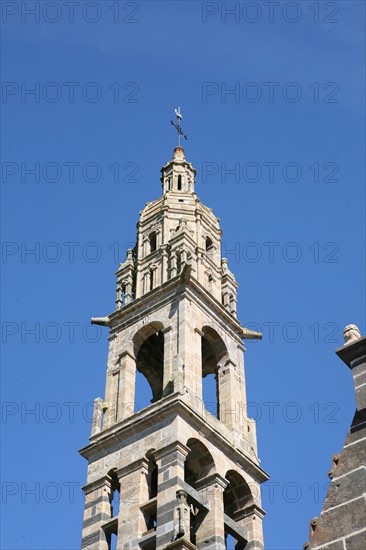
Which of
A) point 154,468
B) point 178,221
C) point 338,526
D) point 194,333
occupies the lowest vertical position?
point 338,526

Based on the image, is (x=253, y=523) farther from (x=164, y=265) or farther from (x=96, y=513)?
(x=164, y=265)

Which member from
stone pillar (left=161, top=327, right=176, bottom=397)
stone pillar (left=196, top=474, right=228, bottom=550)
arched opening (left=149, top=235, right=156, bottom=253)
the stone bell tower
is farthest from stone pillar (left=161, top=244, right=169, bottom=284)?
stone pillar (left=196, top=474, right=228, bottom=550)

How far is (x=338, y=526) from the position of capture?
50.4 ft

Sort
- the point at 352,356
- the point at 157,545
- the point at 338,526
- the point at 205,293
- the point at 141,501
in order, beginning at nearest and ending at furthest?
1. the point at 338,526
2. the point at 352,356
3. the point at 157,545
4. the point at 141,501
5. the point at 205,293

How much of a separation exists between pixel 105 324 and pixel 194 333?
4723 mm

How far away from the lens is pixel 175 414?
34.2 m

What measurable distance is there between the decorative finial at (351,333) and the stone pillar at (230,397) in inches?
760

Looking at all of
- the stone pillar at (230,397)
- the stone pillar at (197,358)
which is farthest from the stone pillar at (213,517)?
the stone pillar at (197,358)

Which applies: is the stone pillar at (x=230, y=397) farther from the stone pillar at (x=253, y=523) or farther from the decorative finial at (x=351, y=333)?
the decorative finial at (x=351, y=333)

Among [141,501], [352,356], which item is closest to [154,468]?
[141,501]

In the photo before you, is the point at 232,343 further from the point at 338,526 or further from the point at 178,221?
the point at 338,526

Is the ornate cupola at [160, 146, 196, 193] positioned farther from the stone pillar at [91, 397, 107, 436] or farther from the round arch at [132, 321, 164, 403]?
the stone pillar at [91, 397, 107, 436]

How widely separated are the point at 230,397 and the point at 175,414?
14.9ft

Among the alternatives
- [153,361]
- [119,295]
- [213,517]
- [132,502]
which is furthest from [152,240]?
[213,517]
